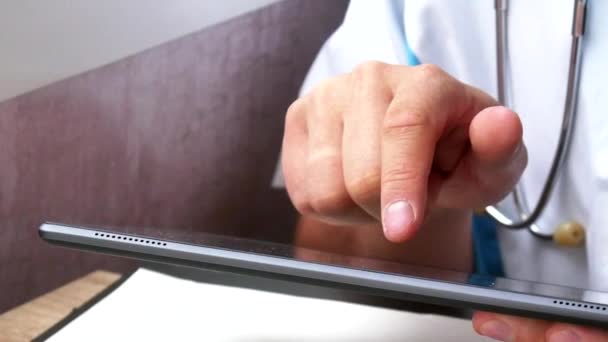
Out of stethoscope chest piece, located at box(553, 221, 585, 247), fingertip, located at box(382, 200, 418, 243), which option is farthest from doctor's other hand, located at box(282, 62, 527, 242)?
stethoscope chest piece, located at box(553, 221, 585, 247)

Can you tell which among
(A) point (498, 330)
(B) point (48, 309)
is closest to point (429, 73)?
(A) point (498, 330)

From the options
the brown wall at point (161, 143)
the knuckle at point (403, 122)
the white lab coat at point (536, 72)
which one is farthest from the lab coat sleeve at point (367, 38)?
the knuckle at point (403, 122)

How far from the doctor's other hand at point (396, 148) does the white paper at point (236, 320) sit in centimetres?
8

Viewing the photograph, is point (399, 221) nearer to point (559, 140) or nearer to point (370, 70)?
point (370, 70)

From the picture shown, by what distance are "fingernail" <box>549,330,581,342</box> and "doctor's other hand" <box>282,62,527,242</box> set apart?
3.0 inches

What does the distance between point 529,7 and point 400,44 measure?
0.35ft

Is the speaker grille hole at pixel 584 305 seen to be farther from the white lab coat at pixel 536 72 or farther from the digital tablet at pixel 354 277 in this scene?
the white lab coat at pixel 536 72

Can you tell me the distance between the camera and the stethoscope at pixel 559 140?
1.37 feet

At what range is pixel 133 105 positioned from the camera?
52cm

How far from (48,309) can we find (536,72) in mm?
411

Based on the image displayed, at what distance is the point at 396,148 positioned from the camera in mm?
274

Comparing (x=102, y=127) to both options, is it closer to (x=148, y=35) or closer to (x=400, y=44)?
(x=148, y=35)

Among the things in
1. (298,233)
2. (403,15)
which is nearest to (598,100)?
(403,15)

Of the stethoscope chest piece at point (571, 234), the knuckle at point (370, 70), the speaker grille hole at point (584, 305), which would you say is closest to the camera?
the speaker grille hole at point (584, 305)
